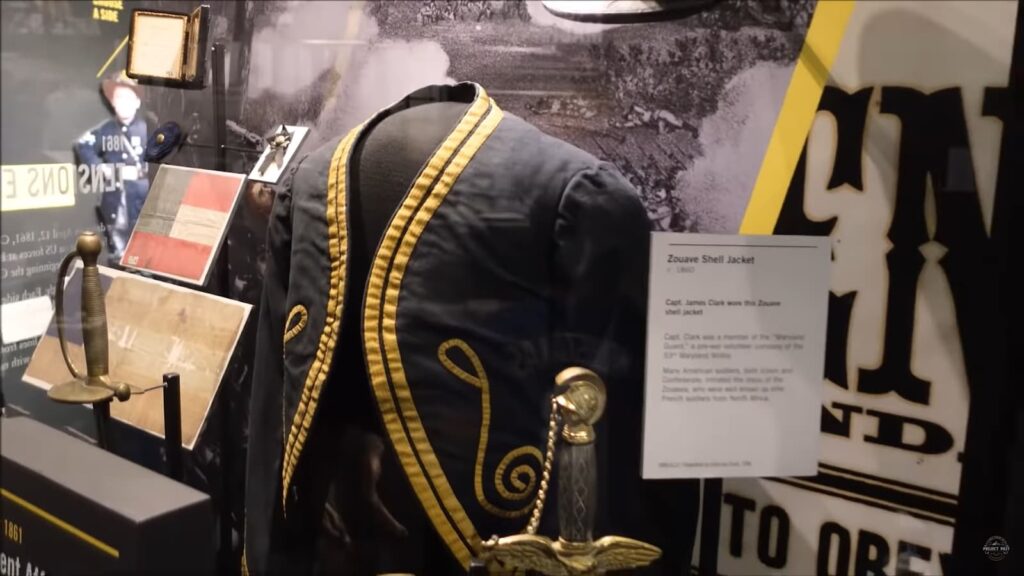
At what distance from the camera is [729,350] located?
3.23ft

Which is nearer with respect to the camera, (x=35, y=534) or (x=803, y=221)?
(x=35, y=534)

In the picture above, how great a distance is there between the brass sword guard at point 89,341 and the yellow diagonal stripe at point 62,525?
0.65 feet

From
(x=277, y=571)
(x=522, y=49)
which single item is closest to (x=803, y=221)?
(x=522, y=49)

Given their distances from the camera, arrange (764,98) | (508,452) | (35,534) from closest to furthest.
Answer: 1. (35,534)
2. (508,452)
3. (764,98)

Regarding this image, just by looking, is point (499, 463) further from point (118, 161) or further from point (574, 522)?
point (118, 161)

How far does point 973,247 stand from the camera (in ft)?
3.31

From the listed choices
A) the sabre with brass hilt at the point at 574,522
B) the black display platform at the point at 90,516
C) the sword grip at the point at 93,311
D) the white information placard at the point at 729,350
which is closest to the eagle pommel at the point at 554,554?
the sabre with brass hilt at the point at 574,522

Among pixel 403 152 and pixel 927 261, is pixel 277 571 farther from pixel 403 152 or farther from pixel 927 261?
pixel 927 261

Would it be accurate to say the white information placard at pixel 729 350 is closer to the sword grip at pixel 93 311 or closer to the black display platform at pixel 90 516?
the black display platform at pixel 90 516

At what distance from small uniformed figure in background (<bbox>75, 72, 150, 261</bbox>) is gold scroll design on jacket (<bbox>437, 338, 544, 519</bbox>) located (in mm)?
421

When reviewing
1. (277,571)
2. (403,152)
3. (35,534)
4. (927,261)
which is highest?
(403,152)

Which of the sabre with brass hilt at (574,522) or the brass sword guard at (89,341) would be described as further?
the brass sword guard at (89,341)

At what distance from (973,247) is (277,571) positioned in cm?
84

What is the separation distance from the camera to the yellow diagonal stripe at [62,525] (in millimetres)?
790
